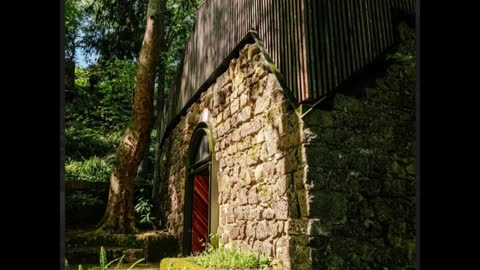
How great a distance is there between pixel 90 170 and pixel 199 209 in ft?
22.4

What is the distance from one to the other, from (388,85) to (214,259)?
2.83 meters

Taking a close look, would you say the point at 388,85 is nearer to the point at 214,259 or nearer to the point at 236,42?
the point at 236,42

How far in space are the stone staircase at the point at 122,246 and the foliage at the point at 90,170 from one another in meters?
5.17

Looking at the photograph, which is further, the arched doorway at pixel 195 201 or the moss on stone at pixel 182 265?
the arched doorway at pixel 195 201

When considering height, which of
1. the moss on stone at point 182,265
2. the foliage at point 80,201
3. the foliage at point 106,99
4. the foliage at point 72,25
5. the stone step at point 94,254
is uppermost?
the foliage at point 72,25

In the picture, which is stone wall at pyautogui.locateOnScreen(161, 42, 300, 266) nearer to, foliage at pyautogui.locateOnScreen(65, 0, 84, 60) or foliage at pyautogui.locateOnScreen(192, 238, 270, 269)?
foliage at pyautogui.locateOnScreen(192, 238, 270, 269)

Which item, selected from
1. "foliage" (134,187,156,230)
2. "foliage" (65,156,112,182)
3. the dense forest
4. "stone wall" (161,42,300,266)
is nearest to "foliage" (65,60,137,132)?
the dense forest

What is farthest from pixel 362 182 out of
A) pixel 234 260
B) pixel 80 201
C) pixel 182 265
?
pixel 80 201

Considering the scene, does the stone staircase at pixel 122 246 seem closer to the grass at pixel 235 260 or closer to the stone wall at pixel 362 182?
the grass at pixel 235 260

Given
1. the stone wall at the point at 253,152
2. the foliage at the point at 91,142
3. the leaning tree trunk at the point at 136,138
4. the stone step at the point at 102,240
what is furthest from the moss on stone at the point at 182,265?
the foliage at the point at 91,142

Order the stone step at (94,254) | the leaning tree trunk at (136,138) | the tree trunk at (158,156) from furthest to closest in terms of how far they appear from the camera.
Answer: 1. the tree trunk at (158,156)
2. the leaning tree trunk at (136,138)
3. the stone step at (94,254)

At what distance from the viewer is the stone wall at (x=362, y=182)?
150 inches

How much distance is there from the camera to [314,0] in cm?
441
